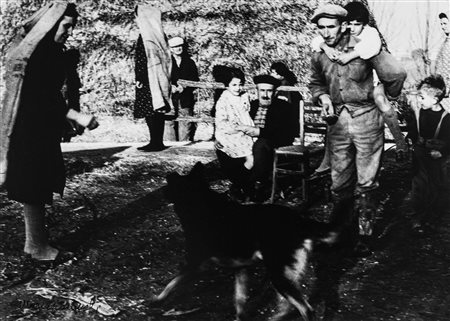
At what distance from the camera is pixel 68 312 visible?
3701 mm

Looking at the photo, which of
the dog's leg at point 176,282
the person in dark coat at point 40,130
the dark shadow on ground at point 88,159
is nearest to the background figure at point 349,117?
the dog's leg at point 176,282

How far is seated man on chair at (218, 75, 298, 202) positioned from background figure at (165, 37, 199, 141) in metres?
2.95

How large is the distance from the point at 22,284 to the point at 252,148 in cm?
306

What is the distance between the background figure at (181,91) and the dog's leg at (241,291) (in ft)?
20.0

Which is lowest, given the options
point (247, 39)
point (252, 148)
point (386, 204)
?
point (386, 204)

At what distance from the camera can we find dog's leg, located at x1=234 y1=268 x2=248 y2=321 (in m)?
3.60

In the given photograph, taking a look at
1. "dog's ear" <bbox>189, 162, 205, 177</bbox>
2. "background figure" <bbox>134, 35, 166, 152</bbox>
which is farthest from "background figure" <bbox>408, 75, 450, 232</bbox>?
"background figure" <bbox>134, 35, 166, 152</bbox>

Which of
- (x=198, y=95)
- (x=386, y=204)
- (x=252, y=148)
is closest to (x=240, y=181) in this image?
(x=252, y=148)

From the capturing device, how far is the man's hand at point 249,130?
242 inches

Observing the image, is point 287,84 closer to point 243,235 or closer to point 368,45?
point 368,45

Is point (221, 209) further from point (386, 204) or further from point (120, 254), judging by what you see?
point (386, 204)

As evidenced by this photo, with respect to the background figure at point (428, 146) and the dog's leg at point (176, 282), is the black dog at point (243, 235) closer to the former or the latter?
the dog's leg at point (176, 282)

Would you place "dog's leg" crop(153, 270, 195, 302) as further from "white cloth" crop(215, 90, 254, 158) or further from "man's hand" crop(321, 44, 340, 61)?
"white cloth" crop(215, 90, 254, 158)

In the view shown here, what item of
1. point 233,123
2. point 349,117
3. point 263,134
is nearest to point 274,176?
point 263,134
